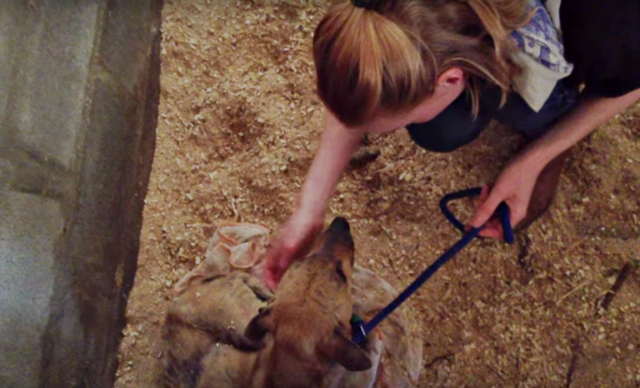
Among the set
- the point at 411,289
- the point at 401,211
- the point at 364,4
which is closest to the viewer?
the point at 364,4

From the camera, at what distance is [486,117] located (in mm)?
1984

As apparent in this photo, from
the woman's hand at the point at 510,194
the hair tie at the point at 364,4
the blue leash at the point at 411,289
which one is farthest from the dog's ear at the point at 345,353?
the hair tie at the point at 364,4

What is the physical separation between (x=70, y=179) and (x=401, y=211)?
1427 mm

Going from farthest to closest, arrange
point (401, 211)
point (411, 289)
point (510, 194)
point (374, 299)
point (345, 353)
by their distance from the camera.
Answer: point (401, 211), point (374, 299), point (510, 194), point (411, 289), point (345, 353)

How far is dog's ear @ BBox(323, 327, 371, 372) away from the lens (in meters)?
1.50

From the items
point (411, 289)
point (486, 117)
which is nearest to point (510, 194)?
point (486, 117)

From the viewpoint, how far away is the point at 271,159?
246 cm

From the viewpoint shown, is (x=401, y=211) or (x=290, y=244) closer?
(x=290, y=244)

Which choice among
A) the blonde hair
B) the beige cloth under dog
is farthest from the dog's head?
the blonde hair

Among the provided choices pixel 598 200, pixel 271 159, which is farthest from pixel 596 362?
pixel 271 159

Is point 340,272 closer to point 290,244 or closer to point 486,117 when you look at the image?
point 290,244

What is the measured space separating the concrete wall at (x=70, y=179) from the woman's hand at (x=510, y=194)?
1.56 m

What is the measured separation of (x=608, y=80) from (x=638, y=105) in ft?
3.41

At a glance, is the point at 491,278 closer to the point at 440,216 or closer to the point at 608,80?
the point at 440,216
